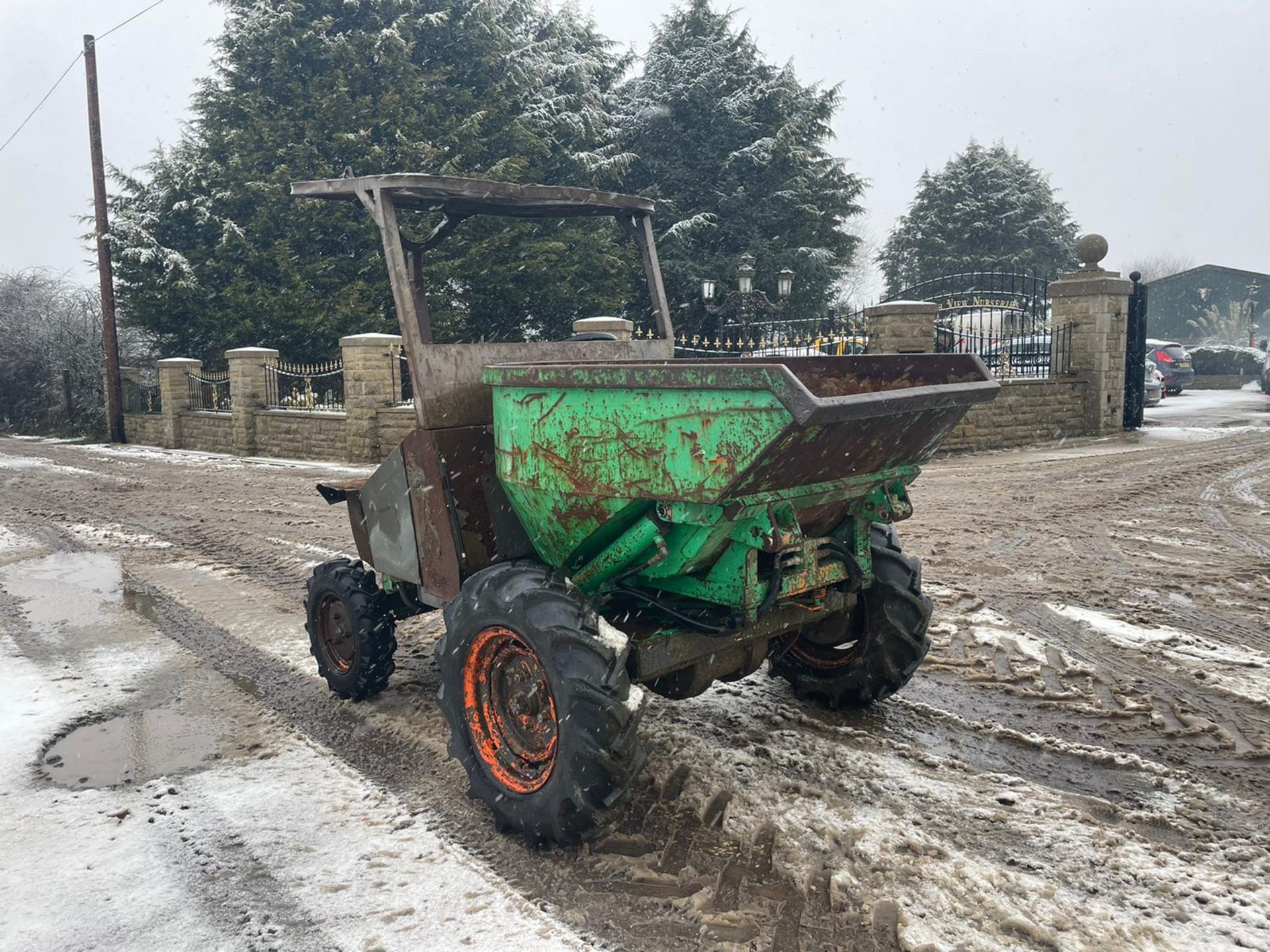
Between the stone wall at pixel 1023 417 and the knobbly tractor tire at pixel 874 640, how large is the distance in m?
9.35

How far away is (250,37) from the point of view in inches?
785

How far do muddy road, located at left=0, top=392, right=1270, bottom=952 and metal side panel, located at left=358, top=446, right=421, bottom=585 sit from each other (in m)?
0.73

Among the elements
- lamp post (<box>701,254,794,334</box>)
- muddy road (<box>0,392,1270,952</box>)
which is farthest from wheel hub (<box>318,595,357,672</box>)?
lamp post (<box>701,254,794,334</box>)

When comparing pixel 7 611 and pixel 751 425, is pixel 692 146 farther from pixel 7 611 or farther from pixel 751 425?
pixel 751 425

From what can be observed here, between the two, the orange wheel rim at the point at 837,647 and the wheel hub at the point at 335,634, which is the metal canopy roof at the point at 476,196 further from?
the orange wheel rim at the point at 837,647

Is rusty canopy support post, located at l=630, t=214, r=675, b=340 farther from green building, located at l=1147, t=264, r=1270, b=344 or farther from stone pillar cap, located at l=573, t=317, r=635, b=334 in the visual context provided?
green building, located at l=1147, t=264, r=1270, b=344

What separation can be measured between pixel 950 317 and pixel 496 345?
45.0 feet

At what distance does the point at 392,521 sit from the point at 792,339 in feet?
39.1

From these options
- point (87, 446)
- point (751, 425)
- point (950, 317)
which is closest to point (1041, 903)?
point (751, 425)

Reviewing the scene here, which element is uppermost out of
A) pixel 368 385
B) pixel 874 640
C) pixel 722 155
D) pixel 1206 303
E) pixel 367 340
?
pixel 722 155

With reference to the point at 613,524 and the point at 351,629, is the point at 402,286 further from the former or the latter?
the point at 351,629

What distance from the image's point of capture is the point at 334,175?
1906 centimetres

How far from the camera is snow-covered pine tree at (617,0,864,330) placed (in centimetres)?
2322

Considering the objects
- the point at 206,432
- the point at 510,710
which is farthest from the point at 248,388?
the point at 510,710
